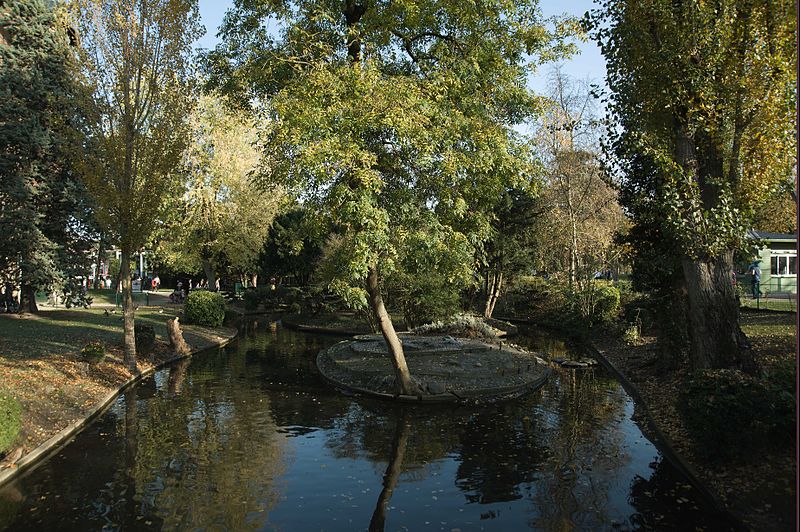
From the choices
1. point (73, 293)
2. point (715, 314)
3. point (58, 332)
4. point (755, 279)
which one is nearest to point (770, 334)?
point (715, 314)

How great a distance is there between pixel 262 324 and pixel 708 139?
1117 inches

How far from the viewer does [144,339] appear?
19.5m

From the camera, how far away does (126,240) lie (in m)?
16.0

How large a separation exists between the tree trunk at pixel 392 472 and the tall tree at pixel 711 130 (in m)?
6.11

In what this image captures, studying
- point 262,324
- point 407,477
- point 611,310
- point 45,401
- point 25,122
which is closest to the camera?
point 407,477

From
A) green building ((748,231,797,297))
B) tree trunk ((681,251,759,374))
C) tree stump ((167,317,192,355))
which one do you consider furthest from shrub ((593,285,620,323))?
tree stump ((167,317,192,355))

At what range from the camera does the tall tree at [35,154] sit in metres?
18.6

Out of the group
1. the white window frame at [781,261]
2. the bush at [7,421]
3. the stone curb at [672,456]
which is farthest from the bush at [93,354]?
the white window frame at [781,261]

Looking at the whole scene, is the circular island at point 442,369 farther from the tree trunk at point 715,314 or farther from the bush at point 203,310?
the bush at point 203,310

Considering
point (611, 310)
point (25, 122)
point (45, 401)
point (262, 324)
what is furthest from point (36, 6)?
point (611, 310)

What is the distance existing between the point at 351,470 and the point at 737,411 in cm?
582

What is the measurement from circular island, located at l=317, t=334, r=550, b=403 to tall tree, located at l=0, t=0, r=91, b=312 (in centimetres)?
990

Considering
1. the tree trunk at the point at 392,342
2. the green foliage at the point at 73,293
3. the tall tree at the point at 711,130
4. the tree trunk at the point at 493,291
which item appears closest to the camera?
the tall tree at the point at 711,130

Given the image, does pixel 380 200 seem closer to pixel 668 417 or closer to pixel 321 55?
pixel 321 55
